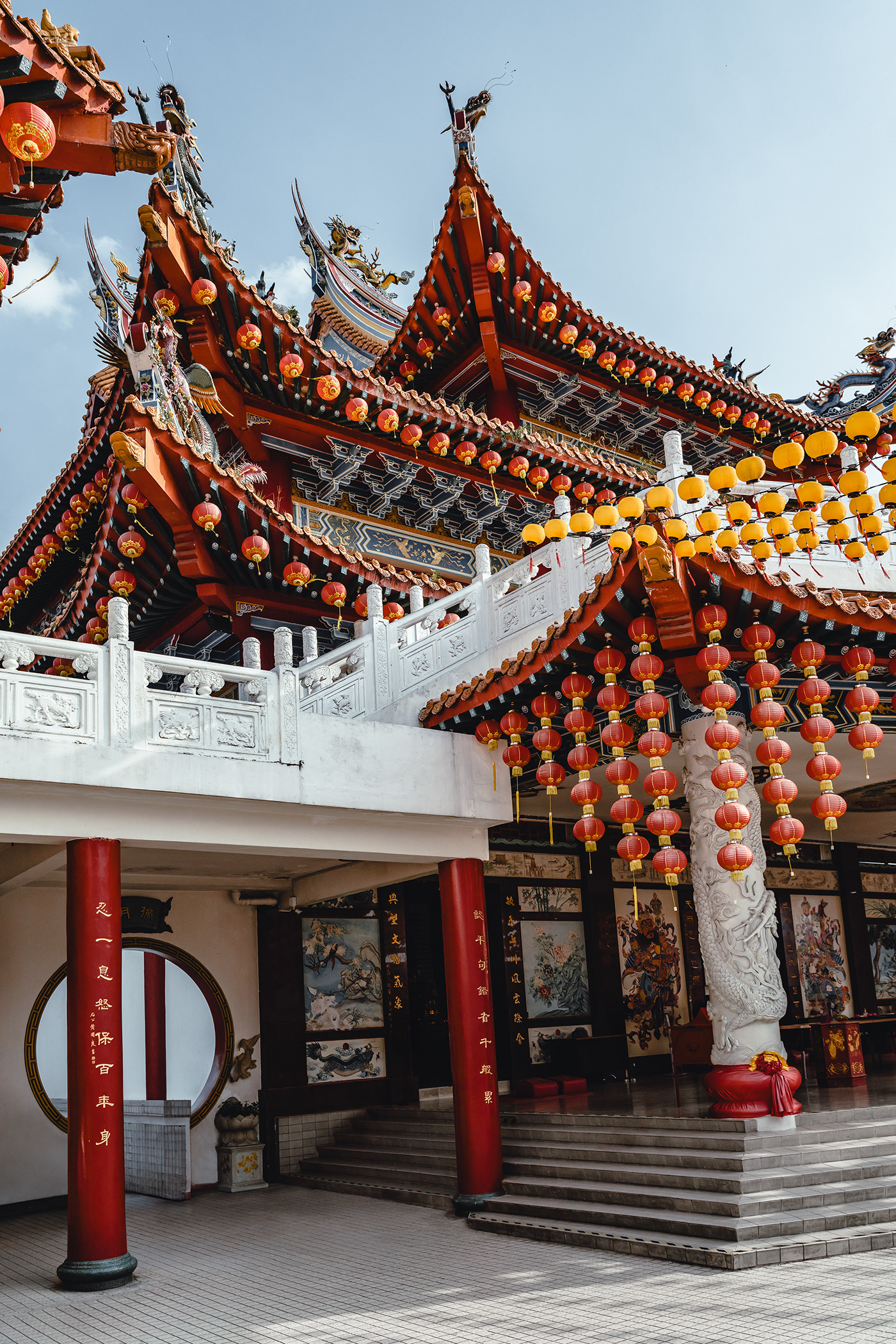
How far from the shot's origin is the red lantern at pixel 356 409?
11.6 meters

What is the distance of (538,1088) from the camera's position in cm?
1131

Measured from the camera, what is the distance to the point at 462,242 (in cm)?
1343

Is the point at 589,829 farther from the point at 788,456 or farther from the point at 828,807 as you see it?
the point at 788,456

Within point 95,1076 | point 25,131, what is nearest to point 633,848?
point 95,1076

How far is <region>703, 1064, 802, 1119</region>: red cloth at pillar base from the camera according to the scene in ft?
24.7

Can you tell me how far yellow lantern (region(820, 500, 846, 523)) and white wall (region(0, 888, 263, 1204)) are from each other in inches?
273

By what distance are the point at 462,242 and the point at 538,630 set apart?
699 centimetres

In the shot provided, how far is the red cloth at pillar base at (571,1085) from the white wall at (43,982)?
3.21m

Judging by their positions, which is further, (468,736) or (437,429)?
(437,429)

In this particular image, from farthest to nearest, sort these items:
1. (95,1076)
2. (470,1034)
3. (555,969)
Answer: (555,969)
(470,1034)
(95,1076)

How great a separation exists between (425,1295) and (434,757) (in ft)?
12.4

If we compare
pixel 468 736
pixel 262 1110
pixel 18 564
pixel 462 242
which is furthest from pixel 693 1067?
pixel 18 564

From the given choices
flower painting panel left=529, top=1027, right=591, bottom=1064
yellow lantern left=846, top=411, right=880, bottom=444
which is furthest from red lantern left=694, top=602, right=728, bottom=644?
flower painting panel left=529, top=1027, right=591, bottom=1064

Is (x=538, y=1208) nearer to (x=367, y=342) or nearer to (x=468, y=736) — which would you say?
(x=468, y=736)
